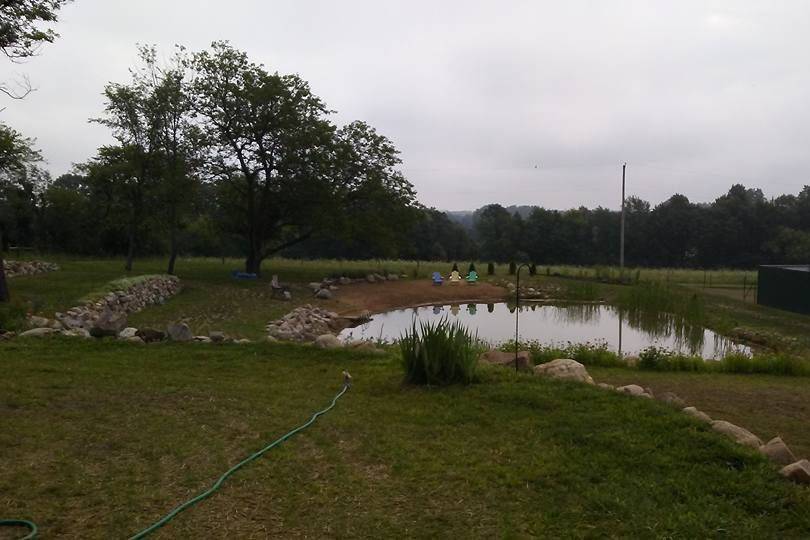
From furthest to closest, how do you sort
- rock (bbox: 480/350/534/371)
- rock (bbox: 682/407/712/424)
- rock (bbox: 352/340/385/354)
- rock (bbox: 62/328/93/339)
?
rock (bbox: 62/328/93/339) → rock (bbox: 352/340/385/354) → rock (bbox: 480/350/534/371) → rock (bbox: 682/407/712/424)

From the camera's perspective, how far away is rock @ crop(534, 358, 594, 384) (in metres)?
5.80

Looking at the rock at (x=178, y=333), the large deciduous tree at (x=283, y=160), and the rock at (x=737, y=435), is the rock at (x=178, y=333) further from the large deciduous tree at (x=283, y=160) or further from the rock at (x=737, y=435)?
the large deciduous tree at (x=283, y=160)

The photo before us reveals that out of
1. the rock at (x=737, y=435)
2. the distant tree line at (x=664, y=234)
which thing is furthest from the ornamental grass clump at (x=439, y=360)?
the distant tree line at (x=664, y=234)

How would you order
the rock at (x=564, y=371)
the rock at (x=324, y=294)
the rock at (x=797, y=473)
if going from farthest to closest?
the rock at (x=324, y=294) < the rock at (x=564, y=371) < the rock at (x=797, y=473)

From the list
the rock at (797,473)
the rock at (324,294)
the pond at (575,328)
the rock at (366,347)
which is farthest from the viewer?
the rock at (324,294)

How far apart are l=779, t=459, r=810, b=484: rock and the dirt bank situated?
14.1m

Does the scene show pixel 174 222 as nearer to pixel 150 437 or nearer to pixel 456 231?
pixel 150 437

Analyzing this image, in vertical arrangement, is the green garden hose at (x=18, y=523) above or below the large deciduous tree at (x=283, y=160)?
below

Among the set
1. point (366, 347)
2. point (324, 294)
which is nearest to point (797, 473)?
point (366, 347)

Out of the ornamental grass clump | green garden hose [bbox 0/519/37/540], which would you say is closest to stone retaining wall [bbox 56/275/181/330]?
the ornamental grass clump

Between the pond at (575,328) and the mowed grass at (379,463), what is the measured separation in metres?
5.31

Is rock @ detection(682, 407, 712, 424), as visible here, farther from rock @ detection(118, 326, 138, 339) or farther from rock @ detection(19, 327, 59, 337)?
rock @ detection(19, 327, 59, 337)

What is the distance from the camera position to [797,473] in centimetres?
332

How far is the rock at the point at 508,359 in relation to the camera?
6.39 metres
